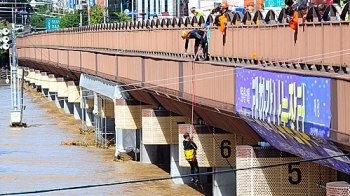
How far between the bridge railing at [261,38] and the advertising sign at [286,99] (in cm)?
74

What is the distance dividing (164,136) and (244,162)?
10.9 metres

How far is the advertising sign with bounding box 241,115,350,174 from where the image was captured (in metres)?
16.1

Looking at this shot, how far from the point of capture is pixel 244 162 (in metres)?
21.1

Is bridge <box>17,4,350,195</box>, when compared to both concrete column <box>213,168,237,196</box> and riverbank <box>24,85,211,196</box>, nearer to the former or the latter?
concrete column <box>213,168,237,196</box>

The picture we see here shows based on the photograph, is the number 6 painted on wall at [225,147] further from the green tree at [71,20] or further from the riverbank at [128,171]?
the green tree at [71,20]

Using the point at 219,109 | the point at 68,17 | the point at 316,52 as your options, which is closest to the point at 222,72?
the point at 219,109

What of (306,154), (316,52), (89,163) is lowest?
(89,163)

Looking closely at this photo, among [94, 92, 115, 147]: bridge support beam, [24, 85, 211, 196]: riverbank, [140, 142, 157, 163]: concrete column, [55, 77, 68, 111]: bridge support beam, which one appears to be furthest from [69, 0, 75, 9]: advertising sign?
[140, 142, 157, 163]: concrete column

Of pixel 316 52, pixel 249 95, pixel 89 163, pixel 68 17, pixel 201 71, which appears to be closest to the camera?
pixel 316 52

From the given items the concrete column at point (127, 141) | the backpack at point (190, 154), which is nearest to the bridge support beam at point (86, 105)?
the concrete column at point (127, 141)

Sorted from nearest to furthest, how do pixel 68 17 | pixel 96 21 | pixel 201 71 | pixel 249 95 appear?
1. pixel 249 95
2. pixel 201 71
3. pixel 96 21
4. pixel 68 17

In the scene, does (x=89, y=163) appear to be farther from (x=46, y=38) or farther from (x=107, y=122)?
(x=46, y=38)

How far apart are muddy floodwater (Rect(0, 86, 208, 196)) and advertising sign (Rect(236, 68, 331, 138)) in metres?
6.91

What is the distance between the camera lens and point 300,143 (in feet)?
58.4
